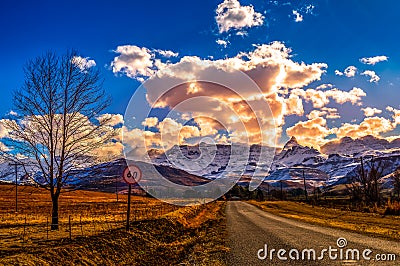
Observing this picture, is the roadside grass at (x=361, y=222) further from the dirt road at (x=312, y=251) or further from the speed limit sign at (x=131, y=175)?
the speed limit sign at (x=131, y=175)

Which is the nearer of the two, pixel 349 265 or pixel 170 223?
pixel 349 265

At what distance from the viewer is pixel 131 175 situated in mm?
21984

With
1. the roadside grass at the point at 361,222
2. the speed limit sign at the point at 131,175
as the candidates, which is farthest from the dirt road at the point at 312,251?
the speed limit sign at the point at 131,175

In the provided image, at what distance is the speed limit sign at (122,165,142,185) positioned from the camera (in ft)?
71.3

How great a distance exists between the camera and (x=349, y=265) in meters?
12.9

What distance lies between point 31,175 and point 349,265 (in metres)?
21.3

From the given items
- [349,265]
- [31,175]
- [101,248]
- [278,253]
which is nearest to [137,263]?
[101,248]

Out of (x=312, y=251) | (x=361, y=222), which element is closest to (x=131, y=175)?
(x=312, y=251)

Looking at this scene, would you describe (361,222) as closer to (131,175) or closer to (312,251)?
(312,251)

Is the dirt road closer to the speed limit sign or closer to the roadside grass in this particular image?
the roadside grass

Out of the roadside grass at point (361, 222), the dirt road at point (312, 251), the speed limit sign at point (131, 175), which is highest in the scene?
the speed limit sign at point (131, 175)

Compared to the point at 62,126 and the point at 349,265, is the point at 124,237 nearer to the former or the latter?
the point at 62,126

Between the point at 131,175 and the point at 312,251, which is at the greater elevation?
the point at 131,175

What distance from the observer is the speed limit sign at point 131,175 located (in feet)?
71.3
